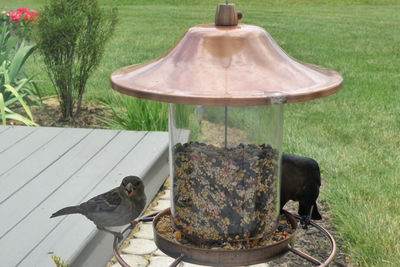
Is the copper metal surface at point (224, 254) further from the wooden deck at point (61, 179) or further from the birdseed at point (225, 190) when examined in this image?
the wooden deck at point (61, 179)

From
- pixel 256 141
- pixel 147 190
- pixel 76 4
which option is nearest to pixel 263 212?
pixel 256 141

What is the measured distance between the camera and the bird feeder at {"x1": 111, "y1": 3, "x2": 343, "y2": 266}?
1572 millimetres

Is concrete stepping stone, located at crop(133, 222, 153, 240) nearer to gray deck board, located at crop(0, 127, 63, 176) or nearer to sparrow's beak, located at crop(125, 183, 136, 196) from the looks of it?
gray deck board, located at crop(0, 127, 63, 176)

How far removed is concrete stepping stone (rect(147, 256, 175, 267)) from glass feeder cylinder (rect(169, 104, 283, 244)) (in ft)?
4.11

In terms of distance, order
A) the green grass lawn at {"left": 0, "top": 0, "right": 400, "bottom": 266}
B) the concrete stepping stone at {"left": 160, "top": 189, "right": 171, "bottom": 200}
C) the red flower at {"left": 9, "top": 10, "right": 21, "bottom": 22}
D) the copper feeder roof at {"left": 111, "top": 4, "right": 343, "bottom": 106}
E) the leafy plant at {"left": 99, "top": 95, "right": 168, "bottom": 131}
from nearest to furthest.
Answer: the copper feeder roof at {"left": 111, "top": 4, "right": 343, "bottom": 106} < the green grass lawn at {"left": 0, "top": 0, "right": 400, "bottom": 266} < the concrete stepping stone at {"left": 160, "top": 189, "right": 171, "bottom": 200} < the leafy plant at {"left": 99, "top": 95, "right": 168, "bottom": 131} < the red flower at {"left": 9, "top": 10, "right": 21, "bottom": 22}

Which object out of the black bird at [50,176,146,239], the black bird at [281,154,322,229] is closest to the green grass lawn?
the black bird at [281,154,322,229]

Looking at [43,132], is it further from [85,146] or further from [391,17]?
[391,17]

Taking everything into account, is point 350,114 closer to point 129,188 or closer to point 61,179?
point 61,179

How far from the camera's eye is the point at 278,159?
2025 millimetres

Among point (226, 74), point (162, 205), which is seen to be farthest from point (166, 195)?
point (226, 74)

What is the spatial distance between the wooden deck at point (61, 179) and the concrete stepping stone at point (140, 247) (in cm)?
19

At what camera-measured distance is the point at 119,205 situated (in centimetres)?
219

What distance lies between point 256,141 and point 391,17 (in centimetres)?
1710

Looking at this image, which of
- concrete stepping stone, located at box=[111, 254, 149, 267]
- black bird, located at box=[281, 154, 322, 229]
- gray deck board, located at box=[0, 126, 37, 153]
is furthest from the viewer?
gray deck board, located at box=[0, 126, 37, 153]
